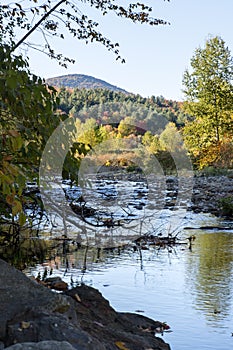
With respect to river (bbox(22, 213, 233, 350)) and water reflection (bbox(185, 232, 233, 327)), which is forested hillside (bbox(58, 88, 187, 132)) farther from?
water reflection (bbox(185, 232, 233, 327))

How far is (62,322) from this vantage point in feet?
9.55

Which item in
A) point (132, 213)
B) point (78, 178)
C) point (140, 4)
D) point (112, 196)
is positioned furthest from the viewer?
point (112, 196)

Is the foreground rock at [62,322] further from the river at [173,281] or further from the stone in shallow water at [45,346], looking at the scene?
the river at [173,281]

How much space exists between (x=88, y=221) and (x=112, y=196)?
4883 millimetres

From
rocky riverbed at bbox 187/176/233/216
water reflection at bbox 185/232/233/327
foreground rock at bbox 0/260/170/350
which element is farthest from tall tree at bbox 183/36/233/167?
foreground rock at bbox 0/260/170/350

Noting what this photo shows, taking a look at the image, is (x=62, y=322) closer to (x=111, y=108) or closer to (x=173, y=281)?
(x=173, y=281)

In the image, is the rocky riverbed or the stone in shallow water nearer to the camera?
the stone in shallow water

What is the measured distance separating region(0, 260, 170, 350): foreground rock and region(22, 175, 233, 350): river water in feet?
1.07

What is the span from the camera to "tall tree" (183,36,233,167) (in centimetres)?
2652

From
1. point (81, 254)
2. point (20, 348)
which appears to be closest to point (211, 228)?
point (81, 254)

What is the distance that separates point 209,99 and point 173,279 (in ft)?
71.8

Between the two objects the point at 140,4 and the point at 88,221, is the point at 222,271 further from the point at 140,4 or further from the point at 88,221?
the point at 88,221

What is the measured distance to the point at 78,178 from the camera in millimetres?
4898

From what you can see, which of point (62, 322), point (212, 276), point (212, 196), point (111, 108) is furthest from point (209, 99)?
point (62, 322)
